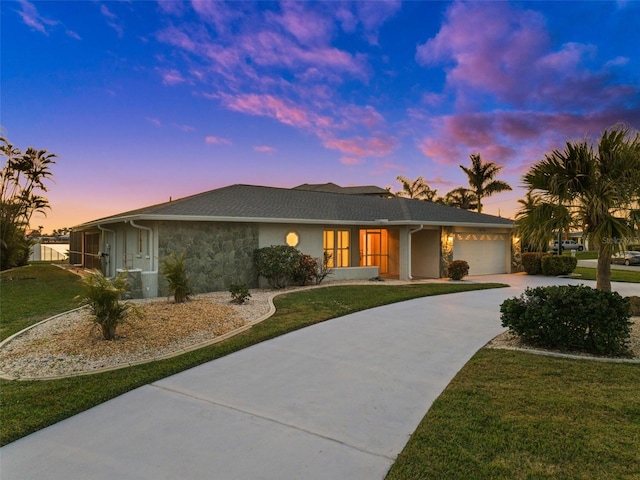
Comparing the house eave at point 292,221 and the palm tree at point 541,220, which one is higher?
the house eave at point 292,221

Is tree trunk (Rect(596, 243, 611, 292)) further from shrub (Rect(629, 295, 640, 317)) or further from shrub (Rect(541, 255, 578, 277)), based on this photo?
shrub (Rect(541, 255, 578, 277))

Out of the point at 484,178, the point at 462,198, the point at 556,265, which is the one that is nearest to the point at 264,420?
the point at 556,265

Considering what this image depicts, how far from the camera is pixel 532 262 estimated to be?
19.0 metres

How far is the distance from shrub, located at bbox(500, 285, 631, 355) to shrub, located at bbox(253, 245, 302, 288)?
8.35 metres

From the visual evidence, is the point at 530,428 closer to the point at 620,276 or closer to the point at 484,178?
the point at 620,276

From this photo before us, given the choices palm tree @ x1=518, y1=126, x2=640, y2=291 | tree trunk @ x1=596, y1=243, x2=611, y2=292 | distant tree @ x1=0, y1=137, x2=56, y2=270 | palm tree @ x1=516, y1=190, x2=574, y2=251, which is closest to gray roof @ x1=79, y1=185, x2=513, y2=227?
distant tree @ x1=0, y1=137, x2=56, y2=270

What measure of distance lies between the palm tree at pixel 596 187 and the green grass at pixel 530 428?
2.90 m

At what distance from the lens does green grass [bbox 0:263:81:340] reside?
8.39 meters

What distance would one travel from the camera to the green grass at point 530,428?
2.81 m

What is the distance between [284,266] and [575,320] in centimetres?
919

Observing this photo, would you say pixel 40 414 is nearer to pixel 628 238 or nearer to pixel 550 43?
pixel 628 238

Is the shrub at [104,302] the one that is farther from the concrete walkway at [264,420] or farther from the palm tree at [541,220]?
the palm tree at [541,220]

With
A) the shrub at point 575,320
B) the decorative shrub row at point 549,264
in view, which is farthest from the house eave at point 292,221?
the shrub at point 575,320

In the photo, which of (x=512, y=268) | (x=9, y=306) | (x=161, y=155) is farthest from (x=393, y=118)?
(x=9, y=306)
